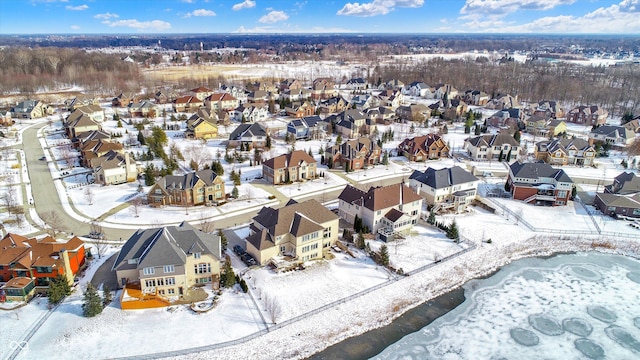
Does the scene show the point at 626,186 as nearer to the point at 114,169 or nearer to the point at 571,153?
the point at 571,153

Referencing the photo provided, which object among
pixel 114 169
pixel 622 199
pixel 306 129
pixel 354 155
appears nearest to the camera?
pixel 622 199

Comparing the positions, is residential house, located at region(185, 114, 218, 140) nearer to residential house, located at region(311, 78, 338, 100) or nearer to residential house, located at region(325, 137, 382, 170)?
residential house, located at region(325, 137, 382, 170)

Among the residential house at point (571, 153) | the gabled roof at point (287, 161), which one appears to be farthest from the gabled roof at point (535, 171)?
the gabled roof at point (287, 161)

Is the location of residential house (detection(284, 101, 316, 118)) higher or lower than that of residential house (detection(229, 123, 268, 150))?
higher

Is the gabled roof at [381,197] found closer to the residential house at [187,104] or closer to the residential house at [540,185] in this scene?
the residential house at [540,185]

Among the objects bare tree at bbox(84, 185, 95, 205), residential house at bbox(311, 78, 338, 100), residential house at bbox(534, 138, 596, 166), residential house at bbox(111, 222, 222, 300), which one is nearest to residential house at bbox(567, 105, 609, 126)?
residential house at bbox(534, 138, 596, 166)

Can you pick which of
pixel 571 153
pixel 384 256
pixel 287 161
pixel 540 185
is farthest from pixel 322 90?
pixel 384 256
